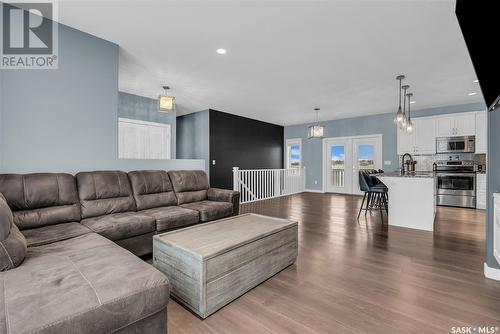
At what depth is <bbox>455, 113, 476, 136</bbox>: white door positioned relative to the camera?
18.1ft

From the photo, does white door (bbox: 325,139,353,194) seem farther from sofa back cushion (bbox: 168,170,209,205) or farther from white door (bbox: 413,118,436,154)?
sofa back cushion (bbox: 168,170,209,205)

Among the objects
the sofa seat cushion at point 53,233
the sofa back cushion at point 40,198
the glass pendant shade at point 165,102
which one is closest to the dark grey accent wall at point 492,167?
the sofa seat cushion at point 53,233

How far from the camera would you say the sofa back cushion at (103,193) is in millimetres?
2646

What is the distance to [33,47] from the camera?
2.57 m

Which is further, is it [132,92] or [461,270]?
[132,92]

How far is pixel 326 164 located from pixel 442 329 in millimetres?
6870

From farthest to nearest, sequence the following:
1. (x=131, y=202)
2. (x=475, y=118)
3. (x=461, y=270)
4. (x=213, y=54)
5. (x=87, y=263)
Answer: (x=475, y=118) < (x=213, y=54) < (x=131, y=202) < (x=461, y=270) < (x=87, y=263)

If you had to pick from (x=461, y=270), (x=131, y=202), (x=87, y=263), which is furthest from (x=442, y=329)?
(x=131, y=202)

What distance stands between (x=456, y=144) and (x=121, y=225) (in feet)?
23.7

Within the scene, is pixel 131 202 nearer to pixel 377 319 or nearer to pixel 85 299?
pixel 85 299

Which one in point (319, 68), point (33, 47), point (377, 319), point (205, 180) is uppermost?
point (319, 68)

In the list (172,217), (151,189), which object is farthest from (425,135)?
(151,189)

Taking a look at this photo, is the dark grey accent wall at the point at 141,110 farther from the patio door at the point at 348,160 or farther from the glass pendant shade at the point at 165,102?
the patio door at the point at 348,160

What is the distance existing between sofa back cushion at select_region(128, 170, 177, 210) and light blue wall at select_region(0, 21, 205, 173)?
0.33m
